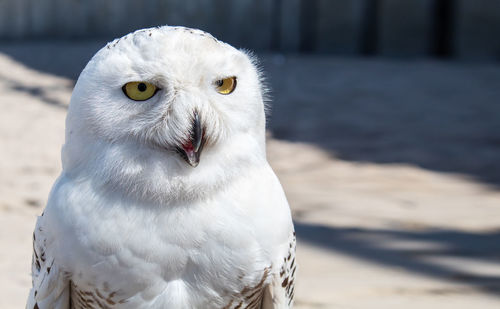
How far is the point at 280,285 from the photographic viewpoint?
2.06m

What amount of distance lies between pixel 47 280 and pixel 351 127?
4812mm

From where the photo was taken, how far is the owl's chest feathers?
6.10 feet

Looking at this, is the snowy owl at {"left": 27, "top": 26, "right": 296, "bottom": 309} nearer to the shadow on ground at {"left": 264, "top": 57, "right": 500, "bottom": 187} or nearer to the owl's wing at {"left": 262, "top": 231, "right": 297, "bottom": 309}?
the owl's wing at {"left": 262, "top": 231, "right": 297, "bottom": 309}

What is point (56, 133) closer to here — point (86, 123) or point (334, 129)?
point (334, 129)

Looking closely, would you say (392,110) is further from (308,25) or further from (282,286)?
(282,286)

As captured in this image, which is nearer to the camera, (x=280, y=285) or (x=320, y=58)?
(x=280, y=285)

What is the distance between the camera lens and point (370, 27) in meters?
10.0

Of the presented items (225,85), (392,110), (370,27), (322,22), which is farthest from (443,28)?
(225,85)

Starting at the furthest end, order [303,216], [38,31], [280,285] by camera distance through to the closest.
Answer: [38,31]
[303,216]
[280,285]

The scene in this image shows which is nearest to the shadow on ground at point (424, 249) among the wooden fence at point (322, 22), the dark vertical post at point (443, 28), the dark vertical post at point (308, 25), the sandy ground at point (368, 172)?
the sandy ground at point (368, 172)

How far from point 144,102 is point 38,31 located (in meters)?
12.6

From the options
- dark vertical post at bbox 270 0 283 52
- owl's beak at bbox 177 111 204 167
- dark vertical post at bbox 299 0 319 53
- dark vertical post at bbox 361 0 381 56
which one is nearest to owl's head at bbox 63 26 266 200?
owl's beak at bbox 177 111 204 167

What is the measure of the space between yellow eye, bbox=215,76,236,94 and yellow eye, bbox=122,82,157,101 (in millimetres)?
158

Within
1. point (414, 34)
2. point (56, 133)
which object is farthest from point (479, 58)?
point (56, 133)
